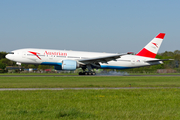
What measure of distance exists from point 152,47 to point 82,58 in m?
15.7

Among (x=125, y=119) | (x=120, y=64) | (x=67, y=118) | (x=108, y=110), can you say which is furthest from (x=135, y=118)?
(x=120, y=64)

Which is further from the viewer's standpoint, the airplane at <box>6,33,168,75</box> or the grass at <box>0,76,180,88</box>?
the airplane at <box>6,33,168,75</box>

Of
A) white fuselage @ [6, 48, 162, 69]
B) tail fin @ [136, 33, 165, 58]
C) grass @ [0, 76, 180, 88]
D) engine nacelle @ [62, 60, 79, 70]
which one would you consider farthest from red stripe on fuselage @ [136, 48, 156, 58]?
grass @ [0, 76, 180, 88]

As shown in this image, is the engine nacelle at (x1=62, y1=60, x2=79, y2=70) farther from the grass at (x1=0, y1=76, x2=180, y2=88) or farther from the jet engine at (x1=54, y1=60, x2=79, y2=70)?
the grass at (x1=0, y1=76, x2=180, y2=88)

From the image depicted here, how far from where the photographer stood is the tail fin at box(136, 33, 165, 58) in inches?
1967

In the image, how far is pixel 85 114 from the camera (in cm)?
876

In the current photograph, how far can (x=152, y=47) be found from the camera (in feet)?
165

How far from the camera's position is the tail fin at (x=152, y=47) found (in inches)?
1967

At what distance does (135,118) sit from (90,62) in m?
35.9

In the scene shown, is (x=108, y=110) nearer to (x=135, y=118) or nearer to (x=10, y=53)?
(x=135, y=118)

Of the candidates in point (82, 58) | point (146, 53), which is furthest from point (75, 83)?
point (146, 53)

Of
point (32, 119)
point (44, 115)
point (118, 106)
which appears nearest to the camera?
point (32, 119)

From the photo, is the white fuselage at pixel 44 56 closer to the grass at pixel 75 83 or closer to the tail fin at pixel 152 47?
the tail fin at pixel 152 47

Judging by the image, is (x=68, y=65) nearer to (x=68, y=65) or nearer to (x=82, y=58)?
(x=68, y=65)
